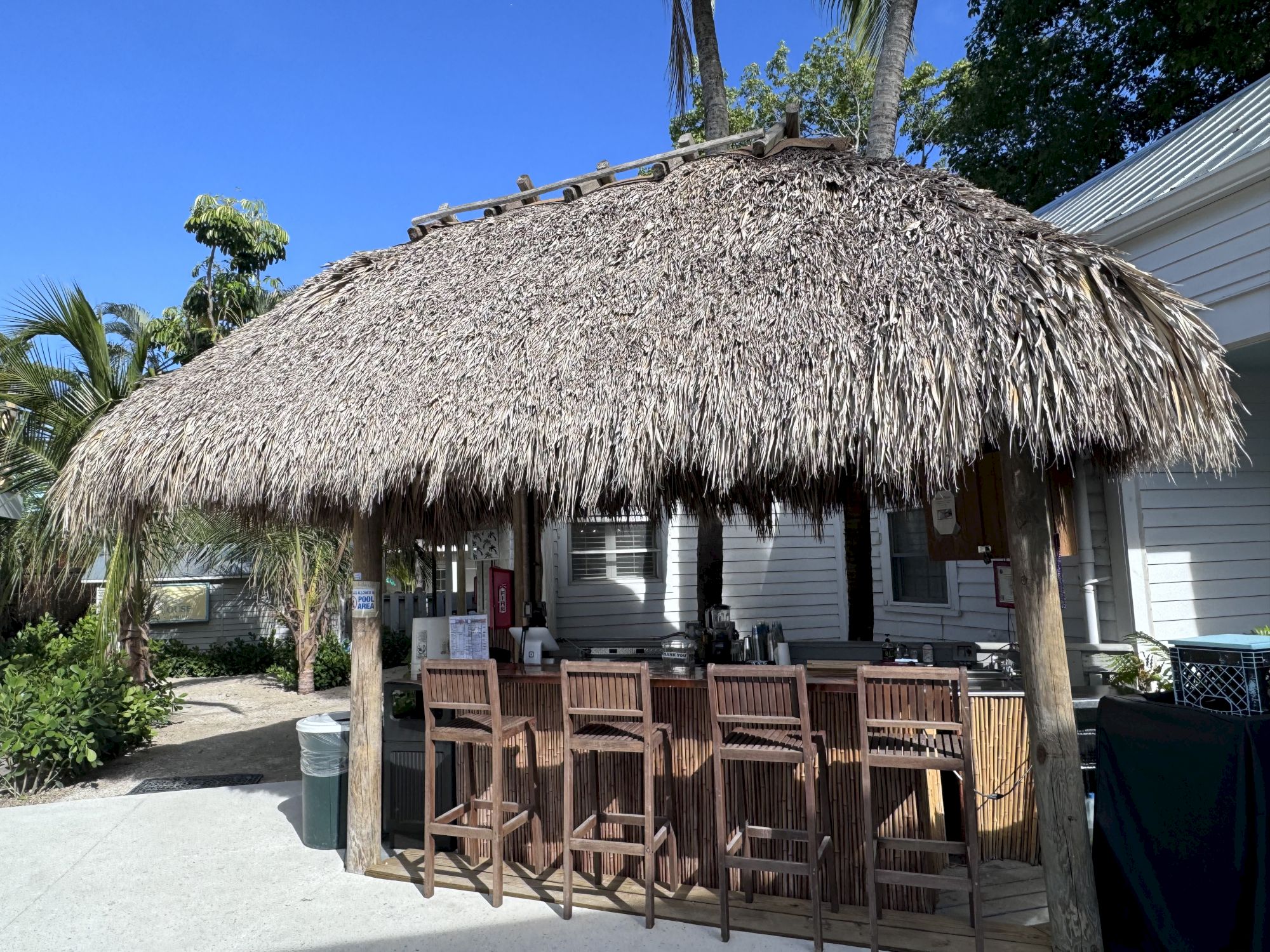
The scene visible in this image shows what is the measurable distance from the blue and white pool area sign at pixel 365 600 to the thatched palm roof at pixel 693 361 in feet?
1.99

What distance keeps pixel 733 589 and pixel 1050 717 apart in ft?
24.1

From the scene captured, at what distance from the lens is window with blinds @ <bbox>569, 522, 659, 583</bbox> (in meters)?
10.4

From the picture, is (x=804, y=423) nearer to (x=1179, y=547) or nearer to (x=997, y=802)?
(x=997, y=802)

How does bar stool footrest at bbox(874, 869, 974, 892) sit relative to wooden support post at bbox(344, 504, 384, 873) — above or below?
below

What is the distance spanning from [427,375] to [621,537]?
590 centimetres

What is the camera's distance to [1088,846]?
375 centimetres

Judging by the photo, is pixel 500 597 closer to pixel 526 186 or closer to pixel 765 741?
pixel 765 741

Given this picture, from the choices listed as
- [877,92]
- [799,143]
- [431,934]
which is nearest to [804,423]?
[799,143]

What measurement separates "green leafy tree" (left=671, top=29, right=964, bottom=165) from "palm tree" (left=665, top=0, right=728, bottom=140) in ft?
→ 45.0

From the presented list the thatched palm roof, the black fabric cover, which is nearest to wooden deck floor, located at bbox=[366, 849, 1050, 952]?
the black fabric cover

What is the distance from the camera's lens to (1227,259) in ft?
18.7

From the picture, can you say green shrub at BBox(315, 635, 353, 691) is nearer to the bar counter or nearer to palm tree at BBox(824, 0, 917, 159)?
the bar counter

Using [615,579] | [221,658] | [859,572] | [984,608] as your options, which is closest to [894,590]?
[984,608]

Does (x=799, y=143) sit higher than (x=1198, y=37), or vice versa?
(x=1198, y=37)
